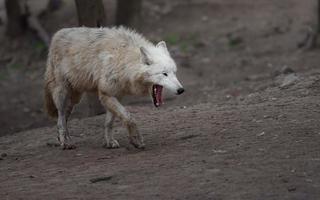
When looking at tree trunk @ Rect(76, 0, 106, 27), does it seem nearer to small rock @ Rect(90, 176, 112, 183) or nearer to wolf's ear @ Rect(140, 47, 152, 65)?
wolf's ear @ Rect(140, 47, 152, 65)

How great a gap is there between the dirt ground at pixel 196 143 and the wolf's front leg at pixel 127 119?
0.13m

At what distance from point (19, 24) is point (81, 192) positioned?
13.2 m

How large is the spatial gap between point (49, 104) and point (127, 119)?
68.0 inches

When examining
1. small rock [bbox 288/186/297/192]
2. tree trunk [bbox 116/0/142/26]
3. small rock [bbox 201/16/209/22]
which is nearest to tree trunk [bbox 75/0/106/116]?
small rock [bbox 288/186/297/192]

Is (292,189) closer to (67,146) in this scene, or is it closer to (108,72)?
(108,72)

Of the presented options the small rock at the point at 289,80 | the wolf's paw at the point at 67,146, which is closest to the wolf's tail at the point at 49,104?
the wolf's paw at the point at 67,146

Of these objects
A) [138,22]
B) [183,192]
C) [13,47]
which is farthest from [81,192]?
[13,47]

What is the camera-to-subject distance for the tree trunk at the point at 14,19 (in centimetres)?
1894

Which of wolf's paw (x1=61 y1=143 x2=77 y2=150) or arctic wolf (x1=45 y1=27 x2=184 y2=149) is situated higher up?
arctic wolf (x1=45 y1=27 x2=184 y2=149)

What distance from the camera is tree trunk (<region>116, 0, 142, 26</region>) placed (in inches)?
706

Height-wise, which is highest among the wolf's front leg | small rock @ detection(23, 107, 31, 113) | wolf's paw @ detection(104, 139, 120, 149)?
the wolf's front leg

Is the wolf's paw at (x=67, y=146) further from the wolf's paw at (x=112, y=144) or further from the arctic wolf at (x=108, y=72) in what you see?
the wolf's paw at (x=112, y=144)

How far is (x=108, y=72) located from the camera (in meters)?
8.54

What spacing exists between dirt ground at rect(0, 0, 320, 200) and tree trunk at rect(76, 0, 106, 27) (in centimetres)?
143
